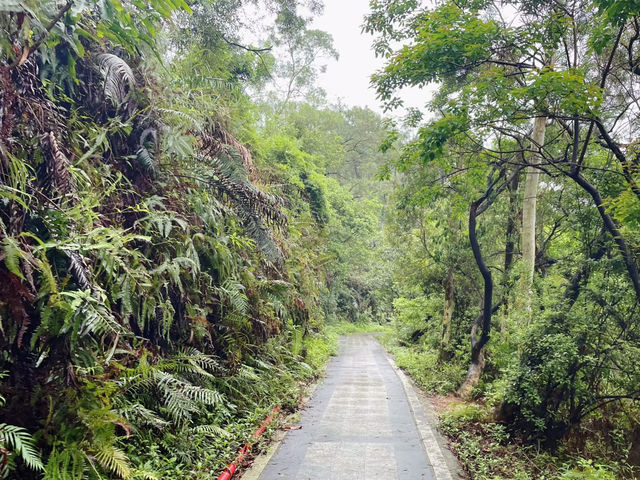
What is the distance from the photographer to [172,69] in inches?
307

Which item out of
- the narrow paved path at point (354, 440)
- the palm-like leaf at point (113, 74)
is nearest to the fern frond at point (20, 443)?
the narrow paved path at point (354, 440)

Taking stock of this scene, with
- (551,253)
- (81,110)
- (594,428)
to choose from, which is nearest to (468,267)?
(551,253)

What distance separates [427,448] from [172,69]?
24.2 feet

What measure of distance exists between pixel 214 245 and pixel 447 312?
9.06m

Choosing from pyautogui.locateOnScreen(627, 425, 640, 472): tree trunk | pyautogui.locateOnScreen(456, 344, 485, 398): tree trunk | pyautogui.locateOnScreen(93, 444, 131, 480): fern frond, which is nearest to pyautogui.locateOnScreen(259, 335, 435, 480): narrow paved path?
pyautogui.locateOnScreen(456, 344, 485, 398): tree trunk

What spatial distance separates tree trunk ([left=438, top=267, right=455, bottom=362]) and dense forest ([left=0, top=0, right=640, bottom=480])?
5.10ft

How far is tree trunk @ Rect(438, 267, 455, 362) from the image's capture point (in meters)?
13.0

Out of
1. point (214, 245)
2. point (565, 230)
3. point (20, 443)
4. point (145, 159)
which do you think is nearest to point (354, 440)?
point (214, 245)

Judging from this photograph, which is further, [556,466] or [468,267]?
[468,267]

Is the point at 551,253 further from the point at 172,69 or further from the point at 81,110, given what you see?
the point at 81,110

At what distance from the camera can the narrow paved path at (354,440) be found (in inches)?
201

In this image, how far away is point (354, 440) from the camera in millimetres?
6289

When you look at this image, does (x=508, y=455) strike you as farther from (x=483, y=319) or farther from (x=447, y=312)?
(x=447, y=312)

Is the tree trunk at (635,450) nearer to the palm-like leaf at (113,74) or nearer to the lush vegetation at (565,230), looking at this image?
the lush vegetation at (565,230)
